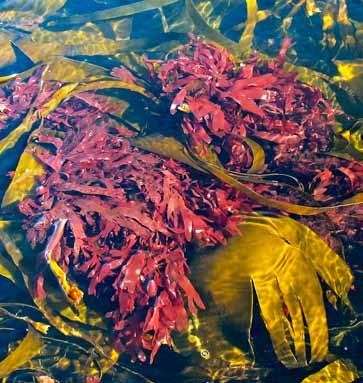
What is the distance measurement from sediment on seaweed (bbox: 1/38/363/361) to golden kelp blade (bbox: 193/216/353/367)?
0.46 feet

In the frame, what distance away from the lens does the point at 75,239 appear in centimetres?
286

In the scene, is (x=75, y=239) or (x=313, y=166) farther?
(x=313, y=166)

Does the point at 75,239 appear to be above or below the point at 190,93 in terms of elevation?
below

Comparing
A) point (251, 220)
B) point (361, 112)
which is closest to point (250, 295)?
point (251, 220)

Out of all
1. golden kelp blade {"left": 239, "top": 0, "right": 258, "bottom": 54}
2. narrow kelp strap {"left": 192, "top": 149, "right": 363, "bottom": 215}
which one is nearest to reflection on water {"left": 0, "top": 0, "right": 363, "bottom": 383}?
narrow kelp strap {"left": 192, "top": 149, "right": 363, "bottom": 215}

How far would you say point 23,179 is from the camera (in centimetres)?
340

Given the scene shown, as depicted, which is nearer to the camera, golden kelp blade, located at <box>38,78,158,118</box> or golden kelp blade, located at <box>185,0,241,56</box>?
golden kelp blade, located at <box>38,78,158,118</box>

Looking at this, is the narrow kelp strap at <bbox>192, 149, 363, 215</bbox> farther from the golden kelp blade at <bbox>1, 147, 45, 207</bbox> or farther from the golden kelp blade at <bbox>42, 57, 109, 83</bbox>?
the golden kelp blade at <bbox>42, 57, 109, 83</bbox>

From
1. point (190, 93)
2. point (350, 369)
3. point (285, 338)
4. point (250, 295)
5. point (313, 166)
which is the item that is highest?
point (190, 93)

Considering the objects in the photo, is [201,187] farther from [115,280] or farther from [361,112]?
[361,112]

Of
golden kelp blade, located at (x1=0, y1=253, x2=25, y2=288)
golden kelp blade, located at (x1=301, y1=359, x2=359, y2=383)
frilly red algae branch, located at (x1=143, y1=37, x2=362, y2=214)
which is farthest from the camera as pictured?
frilly red algae branch, located at (x1=143, y1=37, x2=362, y2=214)

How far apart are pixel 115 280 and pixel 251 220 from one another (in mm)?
1041

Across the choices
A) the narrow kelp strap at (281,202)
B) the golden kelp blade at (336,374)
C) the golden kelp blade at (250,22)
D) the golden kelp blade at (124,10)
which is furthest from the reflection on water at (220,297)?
the golden kelp blade at (124,10)

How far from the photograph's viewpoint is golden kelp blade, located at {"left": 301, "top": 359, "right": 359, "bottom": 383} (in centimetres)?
250
